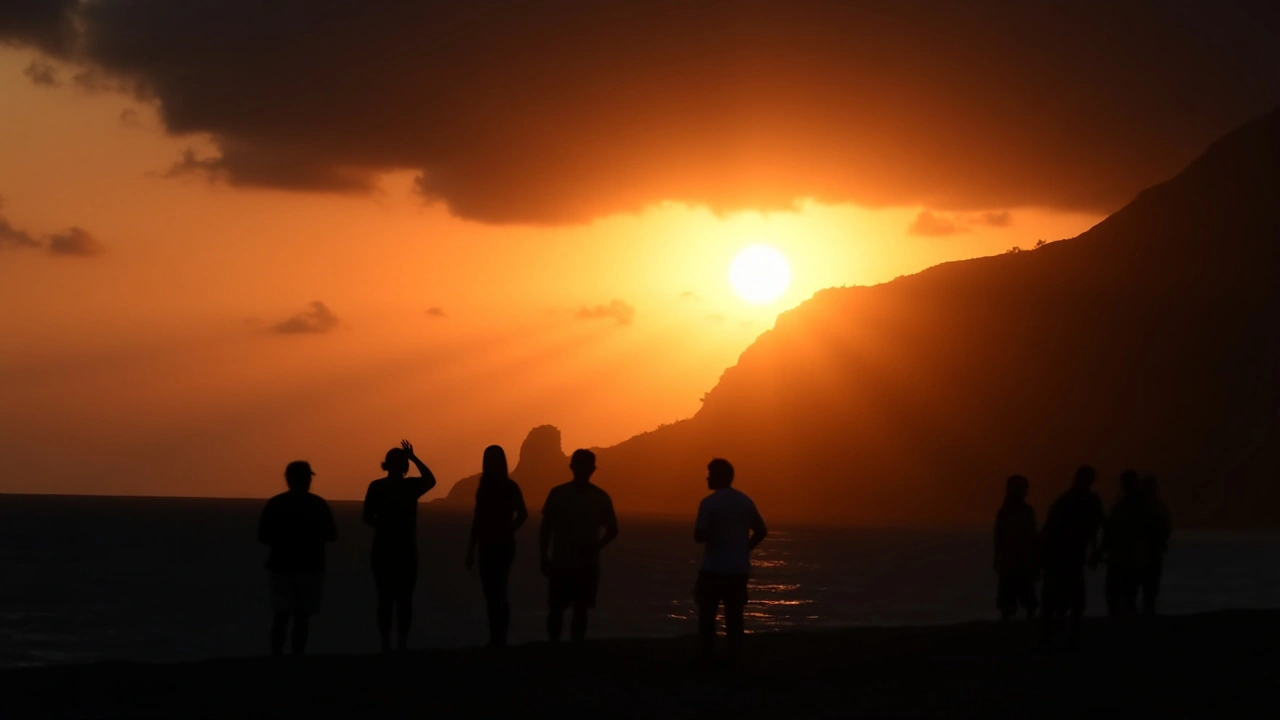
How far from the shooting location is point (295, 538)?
14758 mm

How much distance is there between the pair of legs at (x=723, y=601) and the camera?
13961mm

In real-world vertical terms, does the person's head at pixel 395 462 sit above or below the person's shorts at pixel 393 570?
above

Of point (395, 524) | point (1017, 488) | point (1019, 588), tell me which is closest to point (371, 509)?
point (395, 524)

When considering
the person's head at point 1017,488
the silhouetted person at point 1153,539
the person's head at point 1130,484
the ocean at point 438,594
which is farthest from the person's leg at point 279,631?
the ocean at point 438,594

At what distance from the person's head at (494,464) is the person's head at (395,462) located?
0.88 meters

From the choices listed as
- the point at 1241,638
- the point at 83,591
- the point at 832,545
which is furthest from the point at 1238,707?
the point at 832,545

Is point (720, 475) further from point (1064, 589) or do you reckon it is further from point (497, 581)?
point (1064, 589)

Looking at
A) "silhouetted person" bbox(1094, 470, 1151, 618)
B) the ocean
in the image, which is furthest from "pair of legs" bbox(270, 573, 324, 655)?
the ocean

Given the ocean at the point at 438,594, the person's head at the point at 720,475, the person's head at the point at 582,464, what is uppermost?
the person's head at the point at 582,464

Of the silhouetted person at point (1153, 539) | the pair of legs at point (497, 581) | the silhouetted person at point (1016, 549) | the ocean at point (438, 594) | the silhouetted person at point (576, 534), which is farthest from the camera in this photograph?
the ocean at point (438, 594)

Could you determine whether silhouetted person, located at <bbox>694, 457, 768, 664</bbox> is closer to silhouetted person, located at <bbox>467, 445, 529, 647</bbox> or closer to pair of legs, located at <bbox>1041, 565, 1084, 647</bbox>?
silhouetted person, located at <bbox>467, 445, 529, 647</bbox>

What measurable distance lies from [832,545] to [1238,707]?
17024cm

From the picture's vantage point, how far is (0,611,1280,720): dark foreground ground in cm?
1218

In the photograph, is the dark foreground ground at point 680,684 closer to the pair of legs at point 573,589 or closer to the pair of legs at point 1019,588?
the pair of legs at point 573,589
